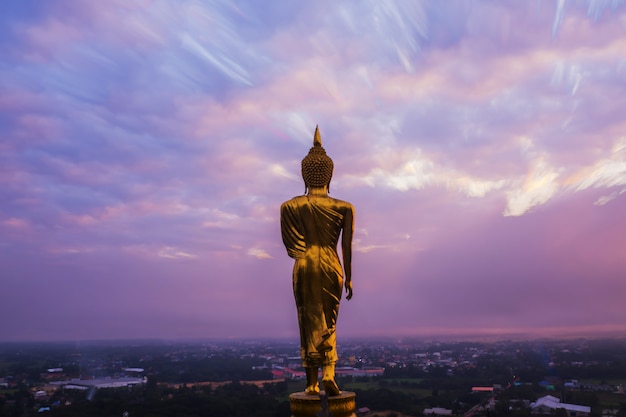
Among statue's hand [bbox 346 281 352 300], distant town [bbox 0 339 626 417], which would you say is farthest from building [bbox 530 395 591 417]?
statue's hand [bbox 346 281 352 300]

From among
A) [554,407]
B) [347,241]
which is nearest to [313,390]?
[347,241]

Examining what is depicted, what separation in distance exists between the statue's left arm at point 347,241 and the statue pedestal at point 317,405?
1.58m

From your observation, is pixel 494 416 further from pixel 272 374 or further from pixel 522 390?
pixel 272 374

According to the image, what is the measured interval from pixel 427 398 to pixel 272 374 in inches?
469

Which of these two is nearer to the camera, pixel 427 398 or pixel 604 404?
pixel 604 404

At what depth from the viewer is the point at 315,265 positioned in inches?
341

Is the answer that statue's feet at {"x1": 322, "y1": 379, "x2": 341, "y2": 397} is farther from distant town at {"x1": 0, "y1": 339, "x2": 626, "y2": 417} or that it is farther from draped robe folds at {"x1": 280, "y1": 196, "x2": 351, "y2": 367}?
distant town at {"x1": 0, "y1": 339, "x2": 626, "y2": 417}

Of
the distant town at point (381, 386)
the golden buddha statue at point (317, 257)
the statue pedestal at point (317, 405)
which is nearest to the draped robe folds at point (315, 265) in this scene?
the golden buddha statue at point (317, 257)

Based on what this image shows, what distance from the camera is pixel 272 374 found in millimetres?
41531

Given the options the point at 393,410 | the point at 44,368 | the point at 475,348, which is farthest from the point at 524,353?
the point at 44,368

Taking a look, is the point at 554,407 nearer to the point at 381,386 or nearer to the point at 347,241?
the point at 381,386

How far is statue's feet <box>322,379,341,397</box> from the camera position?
8.23 m

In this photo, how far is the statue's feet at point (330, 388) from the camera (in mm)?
8234

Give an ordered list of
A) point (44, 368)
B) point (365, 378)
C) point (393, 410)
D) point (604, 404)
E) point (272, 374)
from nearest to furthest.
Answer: point (393, 410) → point (604, 404) → point (365, 378) → point (272, 374) → point (44, 368)
